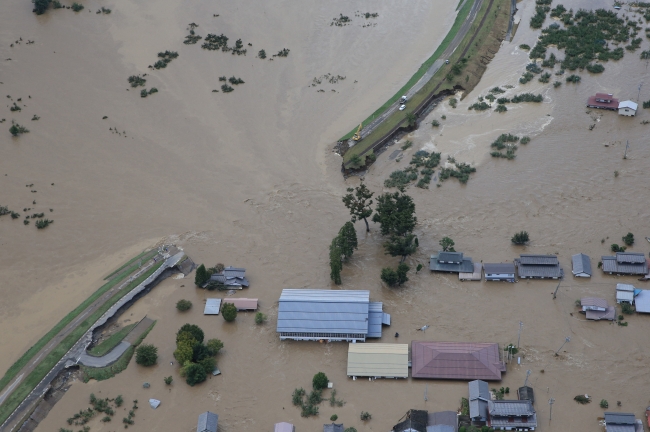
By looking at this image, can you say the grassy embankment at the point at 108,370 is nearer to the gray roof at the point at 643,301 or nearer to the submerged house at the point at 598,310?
the submerged house at the point at 598,310

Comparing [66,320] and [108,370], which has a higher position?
[66,320]

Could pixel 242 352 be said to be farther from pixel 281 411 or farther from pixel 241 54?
pixel 241 54

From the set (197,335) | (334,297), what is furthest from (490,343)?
(197,335)

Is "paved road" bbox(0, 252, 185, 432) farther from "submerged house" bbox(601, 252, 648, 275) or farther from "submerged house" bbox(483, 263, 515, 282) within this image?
"submerged house" bbox(601, 252, 648, 275)

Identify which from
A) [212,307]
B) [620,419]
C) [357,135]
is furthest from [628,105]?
[212,307]

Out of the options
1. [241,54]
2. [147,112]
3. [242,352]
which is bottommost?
[242,352]

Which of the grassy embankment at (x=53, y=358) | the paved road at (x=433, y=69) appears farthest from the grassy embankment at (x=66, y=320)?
the paved road at (x=433, y=69)

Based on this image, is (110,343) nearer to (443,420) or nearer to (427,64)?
(443,420)
